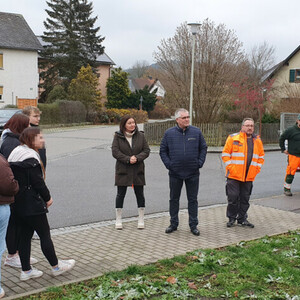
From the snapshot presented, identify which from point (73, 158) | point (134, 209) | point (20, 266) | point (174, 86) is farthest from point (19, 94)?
point (20, 266)

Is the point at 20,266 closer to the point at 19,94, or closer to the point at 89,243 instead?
the point at 89,243

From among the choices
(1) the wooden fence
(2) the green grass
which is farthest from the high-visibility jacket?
(1) the wooden fence

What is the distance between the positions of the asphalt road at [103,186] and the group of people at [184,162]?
1.27 m

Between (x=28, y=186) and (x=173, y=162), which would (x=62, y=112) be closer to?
(x=173, y=162)

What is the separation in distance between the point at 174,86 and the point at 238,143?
1777 centimetres

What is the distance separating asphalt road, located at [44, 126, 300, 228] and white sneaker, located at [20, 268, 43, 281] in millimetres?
2451

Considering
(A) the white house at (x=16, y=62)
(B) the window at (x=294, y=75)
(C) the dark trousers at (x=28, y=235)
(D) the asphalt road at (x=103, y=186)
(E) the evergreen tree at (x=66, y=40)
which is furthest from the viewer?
(E) the evergreen tree at (x=66, y=40)

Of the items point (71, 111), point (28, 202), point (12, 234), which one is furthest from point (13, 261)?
point (71, 111)

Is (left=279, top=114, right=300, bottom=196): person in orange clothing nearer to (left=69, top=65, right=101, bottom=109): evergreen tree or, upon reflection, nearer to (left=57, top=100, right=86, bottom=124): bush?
(left=57, top=100, right=86, bottom=124): bush

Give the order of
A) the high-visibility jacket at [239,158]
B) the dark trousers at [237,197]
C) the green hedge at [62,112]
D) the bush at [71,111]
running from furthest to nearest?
1. the bush at [71,111]
2. the green hedge at [62,112]
3. the dark trousers at [237,197]
4. the high-visibility jacket at [239,158]

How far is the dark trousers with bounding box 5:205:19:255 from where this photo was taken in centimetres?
476

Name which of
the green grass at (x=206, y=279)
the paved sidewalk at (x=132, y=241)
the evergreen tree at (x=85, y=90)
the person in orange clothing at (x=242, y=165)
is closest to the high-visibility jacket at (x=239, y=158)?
the person in orange clothing at (x=242, y=165)

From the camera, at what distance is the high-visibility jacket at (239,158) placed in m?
7.15

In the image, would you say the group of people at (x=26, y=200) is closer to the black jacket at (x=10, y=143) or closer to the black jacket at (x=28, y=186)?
the black jacket at (x=28, y=186)
